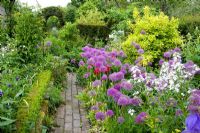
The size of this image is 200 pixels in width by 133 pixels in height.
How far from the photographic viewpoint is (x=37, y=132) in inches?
186

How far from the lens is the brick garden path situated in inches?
235

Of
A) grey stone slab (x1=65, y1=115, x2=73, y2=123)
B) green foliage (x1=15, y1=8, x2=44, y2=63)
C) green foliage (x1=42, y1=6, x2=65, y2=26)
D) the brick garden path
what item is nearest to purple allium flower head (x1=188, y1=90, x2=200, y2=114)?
the brick garden path

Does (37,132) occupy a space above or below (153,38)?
below

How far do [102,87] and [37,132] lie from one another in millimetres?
2274

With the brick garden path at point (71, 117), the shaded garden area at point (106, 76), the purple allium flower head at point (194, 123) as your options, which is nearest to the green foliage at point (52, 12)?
the shaded garden area at point (106, 76)

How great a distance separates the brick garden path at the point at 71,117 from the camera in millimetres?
5978

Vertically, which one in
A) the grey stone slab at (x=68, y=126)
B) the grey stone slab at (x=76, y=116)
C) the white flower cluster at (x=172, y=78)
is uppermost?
the white flower cluster at (x=172, y=78)

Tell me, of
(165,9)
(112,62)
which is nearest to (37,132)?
(112,62)

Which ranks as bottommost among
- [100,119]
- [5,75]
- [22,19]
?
[100,119]

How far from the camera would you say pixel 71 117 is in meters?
6.55

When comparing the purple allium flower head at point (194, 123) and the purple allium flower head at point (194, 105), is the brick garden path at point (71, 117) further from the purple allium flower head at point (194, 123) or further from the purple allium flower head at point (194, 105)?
the purple allium flower head at point (194, 123)

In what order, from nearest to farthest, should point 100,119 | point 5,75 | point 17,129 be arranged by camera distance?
point 17,129 → point 100,119 → point 5,75

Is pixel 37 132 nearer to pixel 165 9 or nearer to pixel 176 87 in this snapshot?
pixel 176 87

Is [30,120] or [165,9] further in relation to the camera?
[165,9]
